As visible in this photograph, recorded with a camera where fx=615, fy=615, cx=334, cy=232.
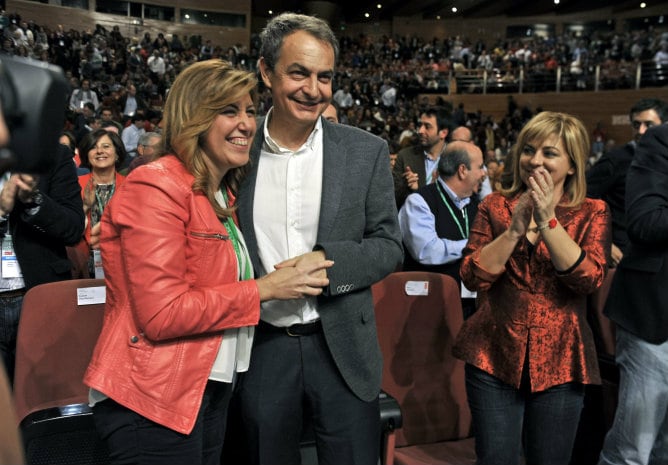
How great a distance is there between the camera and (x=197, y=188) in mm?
1276

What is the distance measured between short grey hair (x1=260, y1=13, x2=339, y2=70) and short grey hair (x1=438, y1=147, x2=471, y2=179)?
1.39 meters

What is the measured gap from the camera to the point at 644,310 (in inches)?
72.2

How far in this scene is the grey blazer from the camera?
4.71 feet

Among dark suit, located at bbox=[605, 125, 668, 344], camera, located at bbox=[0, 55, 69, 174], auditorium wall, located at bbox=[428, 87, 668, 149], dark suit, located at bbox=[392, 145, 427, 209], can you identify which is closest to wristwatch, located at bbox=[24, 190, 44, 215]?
camera, located at bbox=[0, 55, 69, 174]

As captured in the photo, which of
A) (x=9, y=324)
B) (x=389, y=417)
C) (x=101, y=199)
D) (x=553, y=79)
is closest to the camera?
(x=389, y=417)

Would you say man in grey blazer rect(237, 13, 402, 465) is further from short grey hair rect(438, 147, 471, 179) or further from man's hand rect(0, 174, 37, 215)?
short grey hair rect(438, 147, 471, 179)

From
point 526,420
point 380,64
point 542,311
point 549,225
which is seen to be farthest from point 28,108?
point 380,64

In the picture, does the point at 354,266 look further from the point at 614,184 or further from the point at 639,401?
the point at 614,184

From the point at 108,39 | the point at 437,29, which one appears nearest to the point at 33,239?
the point at 108,39

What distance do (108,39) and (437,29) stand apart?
12.8m

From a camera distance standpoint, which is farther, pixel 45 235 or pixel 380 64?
pixel 380 64

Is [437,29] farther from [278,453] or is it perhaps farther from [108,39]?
[278,453]

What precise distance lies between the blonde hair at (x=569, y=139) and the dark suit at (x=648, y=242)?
0.22 meters

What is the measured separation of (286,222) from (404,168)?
241 cm
